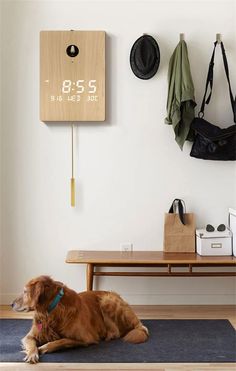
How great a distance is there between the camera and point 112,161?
3.85 meters

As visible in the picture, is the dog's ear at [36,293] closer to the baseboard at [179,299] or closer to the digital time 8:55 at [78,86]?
the baseboard at [179,299]

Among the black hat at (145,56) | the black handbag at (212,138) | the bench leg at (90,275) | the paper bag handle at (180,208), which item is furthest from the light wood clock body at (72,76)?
the bench leg at (90,275)

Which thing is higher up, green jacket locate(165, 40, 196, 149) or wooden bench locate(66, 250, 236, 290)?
green jacket locate(165, 40, 196, 149)

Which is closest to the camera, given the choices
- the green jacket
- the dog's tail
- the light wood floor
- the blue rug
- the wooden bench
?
the light wood floor

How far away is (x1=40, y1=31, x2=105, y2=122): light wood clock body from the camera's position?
372cm

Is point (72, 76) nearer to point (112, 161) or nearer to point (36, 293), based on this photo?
point (112, 161)

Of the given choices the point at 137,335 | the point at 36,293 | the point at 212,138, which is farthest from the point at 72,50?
the point at 137,335

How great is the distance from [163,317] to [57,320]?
0.98 meters

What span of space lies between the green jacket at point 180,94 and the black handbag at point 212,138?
80 mm

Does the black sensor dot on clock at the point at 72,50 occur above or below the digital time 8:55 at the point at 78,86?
above

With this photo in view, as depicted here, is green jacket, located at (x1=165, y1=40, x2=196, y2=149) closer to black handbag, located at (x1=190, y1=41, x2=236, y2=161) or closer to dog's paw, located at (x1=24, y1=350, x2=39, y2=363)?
black handbag, located at (x1=190, y1=41, x2=236, y2=161)

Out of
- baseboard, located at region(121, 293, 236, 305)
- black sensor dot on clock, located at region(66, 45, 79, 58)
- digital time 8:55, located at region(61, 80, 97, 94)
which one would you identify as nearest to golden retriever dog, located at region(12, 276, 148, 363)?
baseboard, located at region(121, 293, 236, 305)

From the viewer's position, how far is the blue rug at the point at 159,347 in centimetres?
281

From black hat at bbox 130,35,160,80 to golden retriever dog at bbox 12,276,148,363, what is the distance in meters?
1.70
